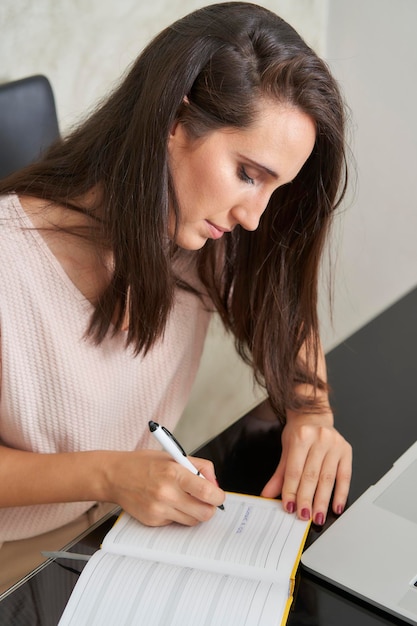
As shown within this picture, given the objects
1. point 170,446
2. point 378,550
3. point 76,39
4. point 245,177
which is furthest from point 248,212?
point 76,39

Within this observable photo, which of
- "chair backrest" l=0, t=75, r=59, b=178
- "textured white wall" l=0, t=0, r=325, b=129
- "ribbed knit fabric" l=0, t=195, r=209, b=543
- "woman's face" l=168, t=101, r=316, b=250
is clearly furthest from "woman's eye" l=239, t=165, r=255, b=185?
"textured white wall" l=0, t=0, r=325, b=129

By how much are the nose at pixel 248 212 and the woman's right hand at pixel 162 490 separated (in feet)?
1.05

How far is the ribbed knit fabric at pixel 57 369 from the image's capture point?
1.15m

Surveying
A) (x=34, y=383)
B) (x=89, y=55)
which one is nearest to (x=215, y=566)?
(x=34, y=383)

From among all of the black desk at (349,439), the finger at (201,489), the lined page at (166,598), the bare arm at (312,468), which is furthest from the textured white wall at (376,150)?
the lined page at (166,598)

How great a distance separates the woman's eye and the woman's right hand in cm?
36

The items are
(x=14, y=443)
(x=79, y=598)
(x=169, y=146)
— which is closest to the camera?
(x=79, y=598)

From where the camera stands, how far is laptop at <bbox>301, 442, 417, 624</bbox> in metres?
0.87

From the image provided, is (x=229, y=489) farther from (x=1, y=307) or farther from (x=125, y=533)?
(x=1, y=307)

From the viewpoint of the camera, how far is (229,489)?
1.06 meters

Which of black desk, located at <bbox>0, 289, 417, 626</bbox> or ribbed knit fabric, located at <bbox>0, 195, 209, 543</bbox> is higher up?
black desk, located at <bbox>0, 289, 417, 626</bbox>

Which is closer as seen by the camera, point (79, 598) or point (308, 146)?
point (79, 598)

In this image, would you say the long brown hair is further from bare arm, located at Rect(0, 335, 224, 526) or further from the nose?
bare arm, located at Rect(0, 335, 224, 526)

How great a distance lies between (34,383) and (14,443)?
118 millimetres
